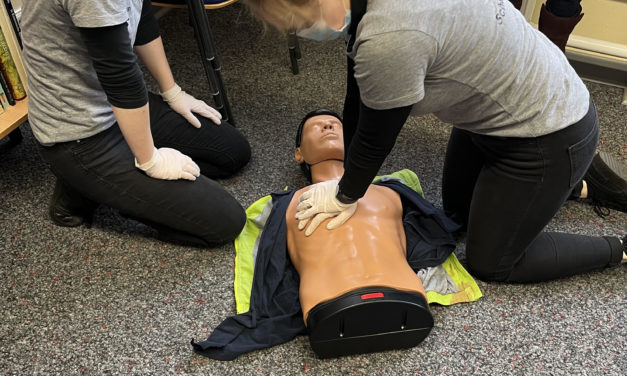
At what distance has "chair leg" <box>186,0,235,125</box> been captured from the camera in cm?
173

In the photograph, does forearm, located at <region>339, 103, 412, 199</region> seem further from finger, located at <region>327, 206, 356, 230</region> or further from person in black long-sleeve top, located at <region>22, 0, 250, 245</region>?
person in black long-sleeve top, located at <region>22, 0, 250, 245</region>

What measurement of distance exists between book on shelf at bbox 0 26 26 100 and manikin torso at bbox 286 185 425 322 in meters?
1.00

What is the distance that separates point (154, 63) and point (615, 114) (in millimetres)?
1629

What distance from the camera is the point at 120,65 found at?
126cm

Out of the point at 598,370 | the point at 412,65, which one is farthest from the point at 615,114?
the point at 412,65

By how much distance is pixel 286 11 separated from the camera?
3.19 ft

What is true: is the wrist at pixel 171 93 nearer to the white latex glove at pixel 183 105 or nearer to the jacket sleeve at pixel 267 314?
the white latex glove at pixel 183 105

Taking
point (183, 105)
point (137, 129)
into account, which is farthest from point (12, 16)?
point (137, 129)

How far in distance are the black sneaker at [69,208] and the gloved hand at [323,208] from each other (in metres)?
0.67

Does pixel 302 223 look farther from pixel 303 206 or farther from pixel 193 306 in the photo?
pixel 193 306

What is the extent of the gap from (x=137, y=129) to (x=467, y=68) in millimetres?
796

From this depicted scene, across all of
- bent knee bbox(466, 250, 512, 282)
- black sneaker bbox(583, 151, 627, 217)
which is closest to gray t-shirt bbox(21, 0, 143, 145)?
bent knee bbox(466, 250, 512, 282)

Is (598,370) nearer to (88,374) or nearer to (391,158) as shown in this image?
(391,158)

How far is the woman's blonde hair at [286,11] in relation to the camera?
0.96 metres
